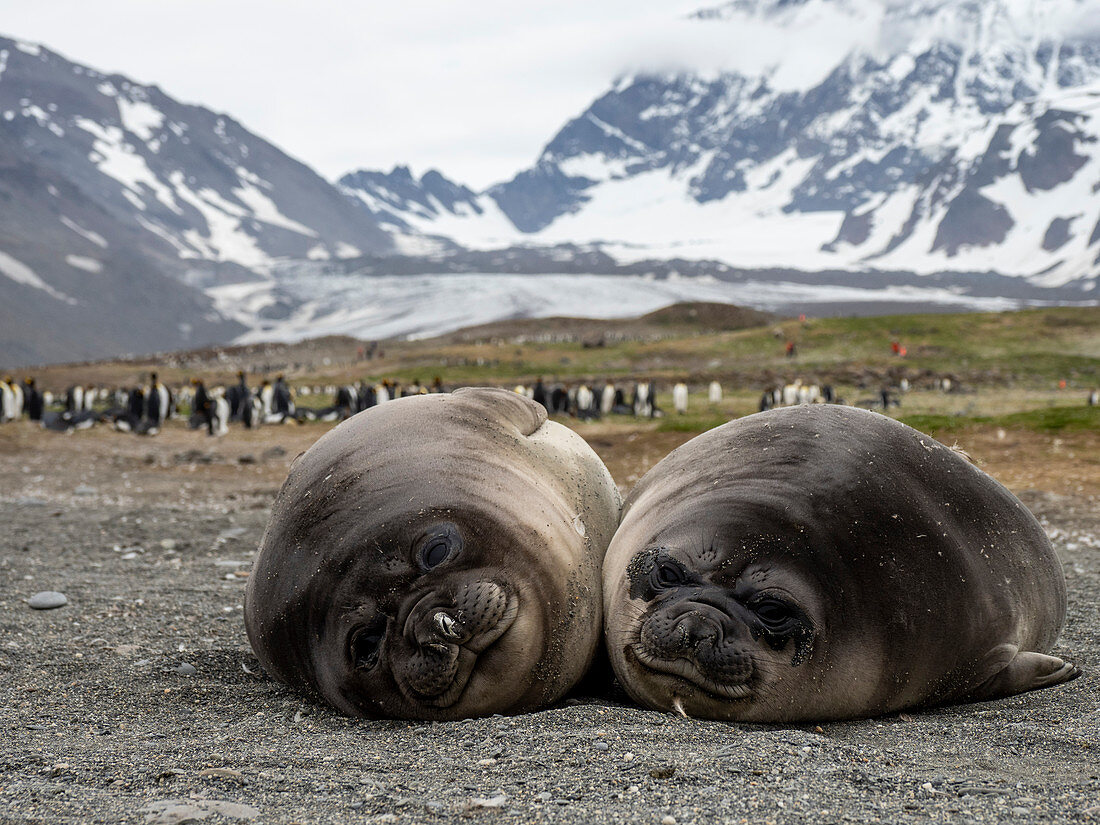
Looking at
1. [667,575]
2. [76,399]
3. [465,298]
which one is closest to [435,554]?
[667,575]

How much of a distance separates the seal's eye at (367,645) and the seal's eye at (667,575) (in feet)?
3.53

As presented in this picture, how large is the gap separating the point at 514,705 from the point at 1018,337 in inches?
2122

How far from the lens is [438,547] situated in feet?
13.2

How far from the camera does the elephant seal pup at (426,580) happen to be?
3912mm

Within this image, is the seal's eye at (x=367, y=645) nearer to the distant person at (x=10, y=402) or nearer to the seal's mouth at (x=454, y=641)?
the seal's mouth at (x=454, y=641)

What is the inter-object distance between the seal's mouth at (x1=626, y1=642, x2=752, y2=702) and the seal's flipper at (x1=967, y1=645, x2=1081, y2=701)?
124 cm

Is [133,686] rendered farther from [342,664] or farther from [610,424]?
[610,424]

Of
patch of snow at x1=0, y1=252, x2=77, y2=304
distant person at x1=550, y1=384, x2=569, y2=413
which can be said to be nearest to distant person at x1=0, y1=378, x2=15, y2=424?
distant person at x1=550, y1=384, x2=569, y2=413

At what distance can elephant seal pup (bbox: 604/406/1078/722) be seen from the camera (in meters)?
3.83

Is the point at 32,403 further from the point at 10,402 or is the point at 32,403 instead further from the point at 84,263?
the point at 84,263

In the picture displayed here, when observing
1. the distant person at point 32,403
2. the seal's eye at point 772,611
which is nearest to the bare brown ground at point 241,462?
the distant person at point 32,403

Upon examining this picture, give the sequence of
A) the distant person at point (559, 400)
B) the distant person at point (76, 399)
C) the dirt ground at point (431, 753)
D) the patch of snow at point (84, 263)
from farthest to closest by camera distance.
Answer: the patch of snow at point (84, 263), the distant person at point (76, 399), the distant person at point (559, 400), the dirt ground at point (431, 753)

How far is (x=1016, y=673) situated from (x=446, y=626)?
246 cm

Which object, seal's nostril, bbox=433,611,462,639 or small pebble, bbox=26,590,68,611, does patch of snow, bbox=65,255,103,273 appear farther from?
seal's nostril, bbox=433,611,462,639
